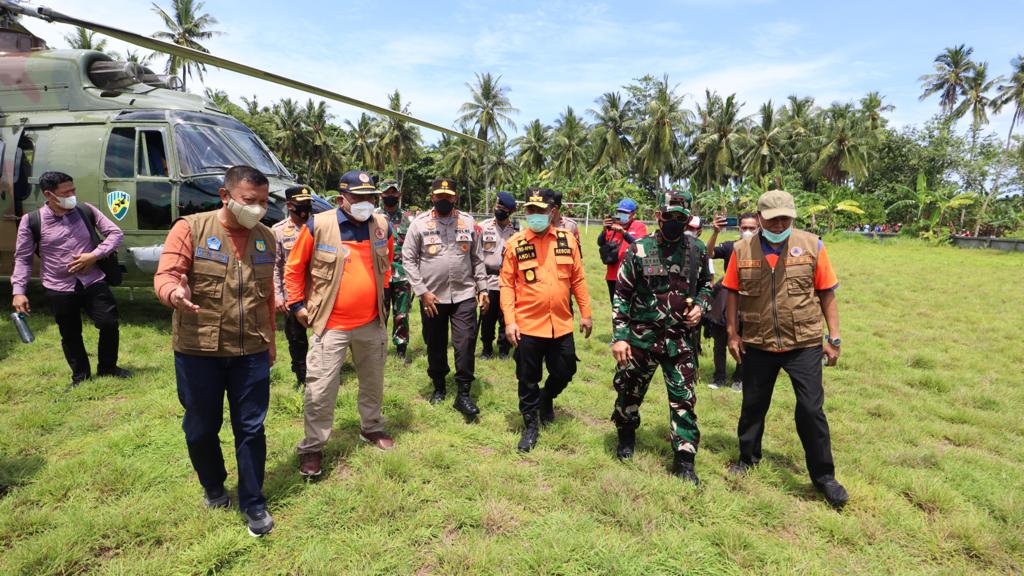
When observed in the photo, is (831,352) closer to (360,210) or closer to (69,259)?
(360,210)

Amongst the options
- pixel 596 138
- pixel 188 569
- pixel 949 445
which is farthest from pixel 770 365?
pixel 596 138

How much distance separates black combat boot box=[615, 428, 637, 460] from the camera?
4.23 meters

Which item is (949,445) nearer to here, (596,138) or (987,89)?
(596,138)

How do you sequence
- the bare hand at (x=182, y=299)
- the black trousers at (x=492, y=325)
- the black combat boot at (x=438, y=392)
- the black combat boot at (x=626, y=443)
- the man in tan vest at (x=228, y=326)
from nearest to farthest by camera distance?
the bare hand at (x=182, y=299) → the man in tan vest at (x=228, y=326) → the black combat boot at (x=626, y=443) → the black combat boot at (x=438, y=392) → the black trousers at (x=492, y=325)

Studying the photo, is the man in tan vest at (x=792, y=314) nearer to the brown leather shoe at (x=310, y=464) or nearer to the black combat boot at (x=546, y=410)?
the black combat boot at (x=546, y=410)

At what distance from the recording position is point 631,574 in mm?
2932

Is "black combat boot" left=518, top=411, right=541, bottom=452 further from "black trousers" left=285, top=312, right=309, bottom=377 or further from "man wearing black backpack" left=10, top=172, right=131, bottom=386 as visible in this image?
"man wearing black backpack" left=10, top=172, right=131, bottom=386

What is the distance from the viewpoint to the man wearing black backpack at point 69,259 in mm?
4992

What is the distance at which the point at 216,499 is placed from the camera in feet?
11.0

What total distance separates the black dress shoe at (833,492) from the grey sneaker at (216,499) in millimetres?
4092

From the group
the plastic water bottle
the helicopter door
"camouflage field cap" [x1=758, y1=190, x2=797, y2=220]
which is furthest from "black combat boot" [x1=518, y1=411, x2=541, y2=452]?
the helicopter door

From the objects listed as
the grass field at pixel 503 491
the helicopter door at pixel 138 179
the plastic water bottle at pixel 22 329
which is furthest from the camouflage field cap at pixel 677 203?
the helicopter door at pixel 138 179

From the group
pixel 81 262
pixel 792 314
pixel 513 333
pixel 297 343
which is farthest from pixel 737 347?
pixel 81 262

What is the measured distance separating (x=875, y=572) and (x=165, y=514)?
14.1 feet
